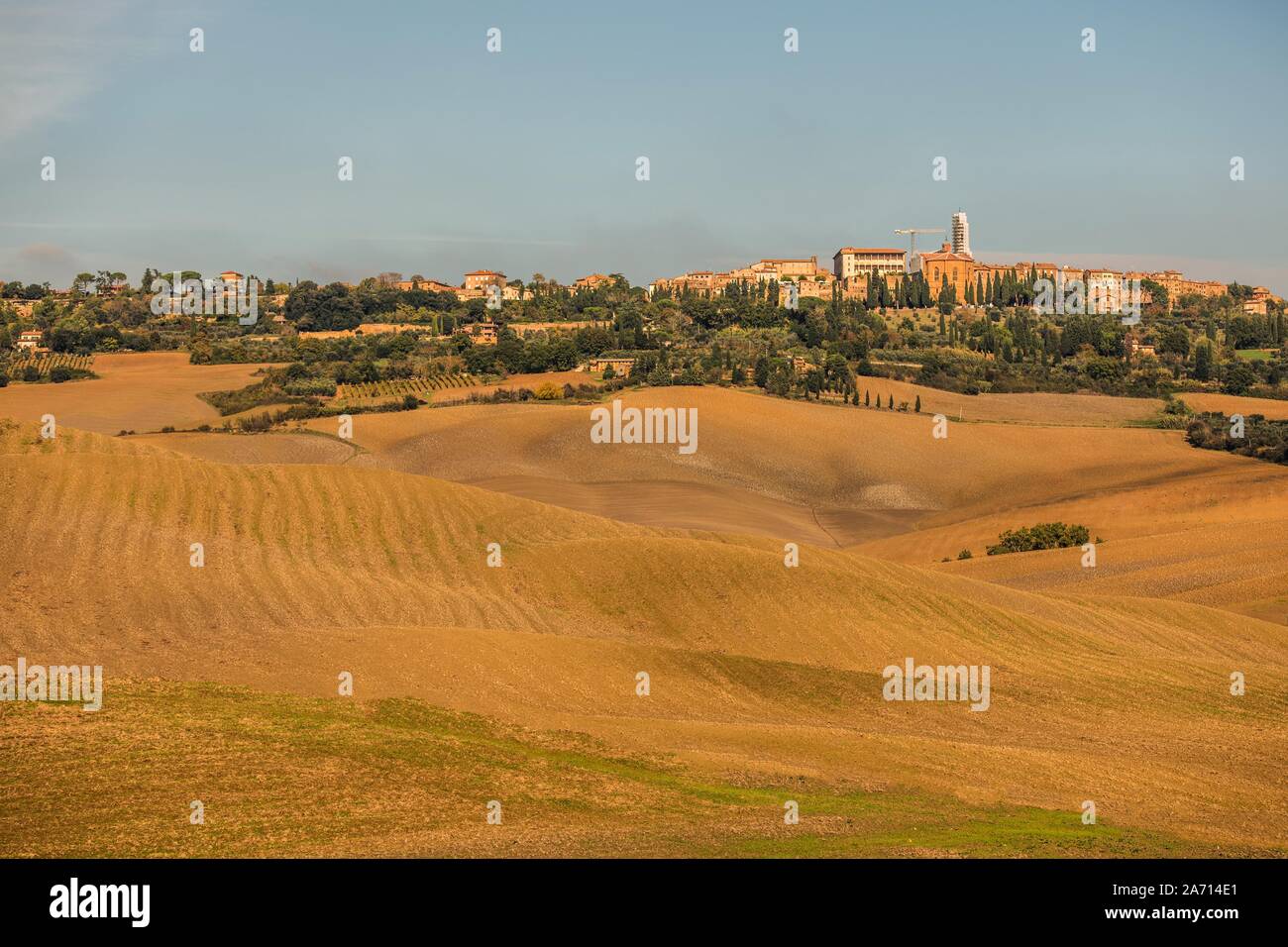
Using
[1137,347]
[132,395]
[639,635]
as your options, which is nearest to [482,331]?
[132,395]

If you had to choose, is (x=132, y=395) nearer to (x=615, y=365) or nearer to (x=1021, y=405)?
(x=615, y=365)

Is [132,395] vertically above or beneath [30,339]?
beneath

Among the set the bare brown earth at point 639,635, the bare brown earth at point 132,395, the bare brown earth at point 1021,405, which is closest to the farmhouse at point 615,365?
the bare brown earth at point 1021,405

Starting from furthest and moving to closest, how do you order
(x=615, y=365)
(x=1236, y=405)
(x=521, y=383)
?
(x=615, y=365) < (x=521, y=383) < (x=1236, y=405)

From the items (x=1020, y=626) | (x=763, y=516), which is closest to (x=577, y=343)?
(x=763, y=516)

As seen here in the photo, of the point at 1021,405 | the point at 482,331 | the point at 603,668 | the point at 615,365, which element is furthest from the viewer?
the point at 482,331

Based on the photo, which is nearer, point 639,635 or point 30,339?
point 639,635

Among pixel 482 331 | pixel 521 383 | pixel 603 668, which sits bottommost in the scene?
pixel 603 668
